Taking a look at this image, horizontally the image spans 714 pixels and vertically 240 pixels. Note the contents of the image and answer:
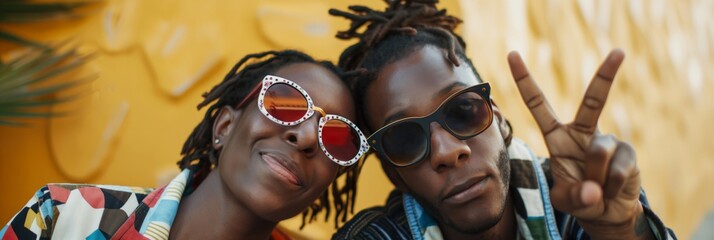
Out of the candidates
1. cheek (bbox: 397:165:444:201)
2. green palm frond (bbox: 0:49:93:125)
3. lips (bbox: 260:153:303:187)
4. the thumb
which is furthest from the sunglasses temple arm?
green palm frond (bbox: 0:49:93:125)

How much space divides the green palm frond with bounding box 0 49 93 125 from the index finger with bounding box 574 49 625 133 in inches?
93.9

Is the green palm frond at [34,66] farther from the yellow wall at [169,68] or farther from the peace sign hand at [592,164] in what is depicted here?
the peace sign hand at [592,164]

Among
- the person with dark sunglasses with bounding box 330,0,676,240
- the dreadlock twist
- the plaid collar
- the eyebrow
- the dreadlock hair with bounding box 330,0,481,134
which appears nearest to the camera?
the person with dark sunglasses with bounding box 330,0,676,240

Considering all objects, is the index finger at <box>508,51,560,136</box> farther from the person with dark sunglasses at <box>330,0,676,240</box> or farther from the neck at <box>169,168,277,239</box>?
the neck at <box>169,168,277,239</box>

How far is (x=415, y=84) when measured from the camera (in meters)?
2.56

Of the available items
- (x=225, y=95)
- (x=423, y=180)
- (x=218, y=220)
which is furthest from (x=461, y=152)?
(x=225, y=95)

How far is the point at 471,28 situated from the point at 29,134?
2.07 metres

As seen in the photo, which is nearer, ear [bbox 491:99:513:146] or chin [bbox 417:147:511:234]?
chin [bbox 417:147:511:234]

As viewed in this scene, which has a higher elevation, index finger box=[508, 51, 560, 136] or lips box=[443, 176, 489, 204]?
index finger box=[508, 51, 560, 136]

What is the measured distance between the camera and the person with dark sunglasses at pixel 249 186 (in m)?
2.41

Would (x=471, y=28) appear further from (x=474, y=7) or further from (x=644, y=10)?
(x=644, y=10)

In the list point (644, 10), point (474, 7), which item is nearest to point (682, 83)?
point (644, 10)

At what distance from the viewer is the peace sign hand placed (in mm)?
1817

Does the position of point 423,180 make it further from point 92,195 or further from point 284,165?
point 92,195
